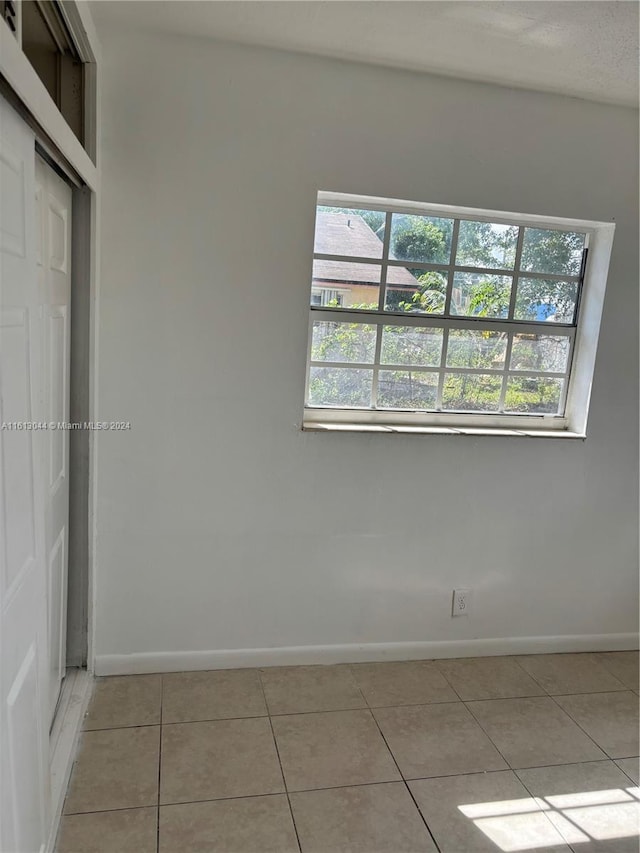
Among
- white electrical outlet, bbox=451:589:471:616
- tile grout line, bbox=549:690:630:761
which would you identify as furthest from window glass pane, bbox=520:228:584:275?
tile grout line, bbox=549:690:630:761

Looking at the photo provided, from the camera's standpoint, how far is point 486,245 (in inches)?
98.8

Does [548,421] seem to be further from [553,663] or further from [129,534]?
[129,534]

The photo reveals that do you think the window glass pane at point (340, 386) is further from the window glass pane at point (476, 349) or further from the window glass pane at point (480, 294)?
the window glass pane at point (480, 294)

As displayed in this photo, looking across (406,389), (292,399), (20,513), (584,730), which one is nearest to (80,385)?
(292,399)

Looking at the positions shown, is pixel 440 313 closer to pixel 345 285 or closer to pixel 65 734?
pixel 345 285

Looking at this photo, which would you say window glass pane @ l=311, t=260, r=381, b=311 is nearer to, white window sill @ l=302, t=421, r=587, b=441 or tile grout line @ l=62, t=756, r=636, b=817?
white window sill @ l=302, t=421, r=587, b=441

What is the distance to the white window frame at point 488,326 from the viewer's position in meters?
2.39

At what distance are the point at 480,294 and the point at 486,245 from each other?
0.21 metres

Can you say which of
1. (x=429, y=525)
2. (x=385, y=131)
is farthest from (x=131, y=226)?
(x=429, y=525)

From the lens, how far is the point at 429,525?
2.55 metres

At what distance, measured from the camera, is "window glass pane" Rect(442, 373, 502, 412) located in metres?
2.57

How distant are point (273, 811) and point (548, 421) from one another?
6.33 feet

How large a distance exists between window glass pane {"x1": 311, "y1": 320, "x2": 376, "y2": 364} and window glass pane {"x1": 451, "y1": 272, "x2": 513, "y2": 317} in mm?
410

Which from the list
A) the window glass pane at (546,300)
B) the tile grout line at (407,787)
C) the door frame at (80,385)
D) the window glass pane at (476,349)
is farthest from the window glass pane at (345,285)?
the tile grout line at (407,787)
